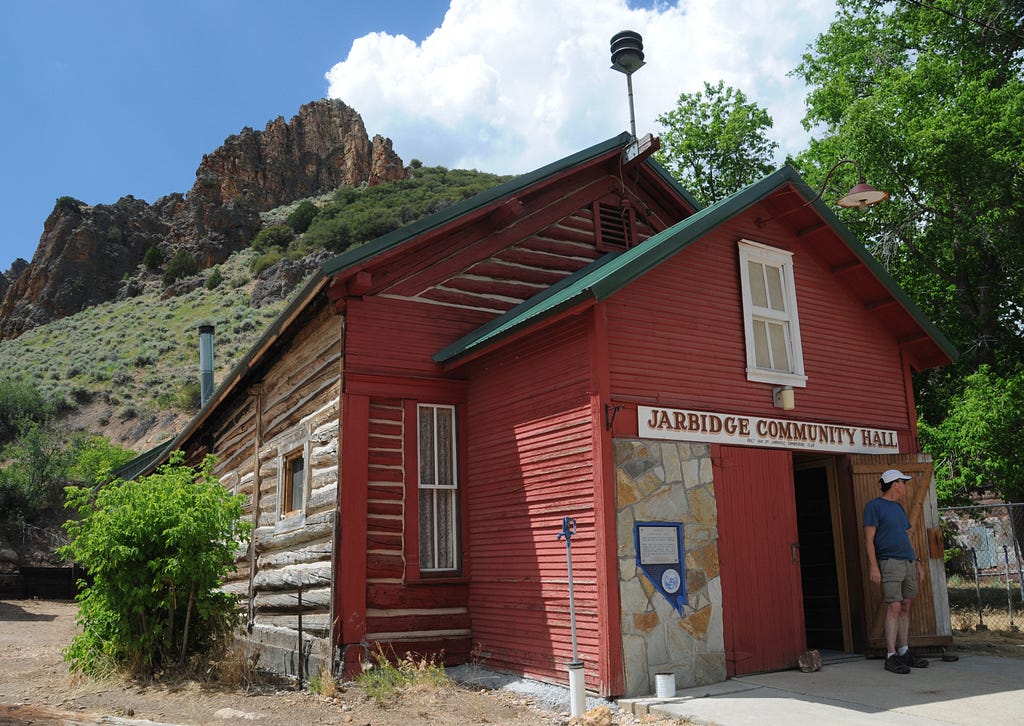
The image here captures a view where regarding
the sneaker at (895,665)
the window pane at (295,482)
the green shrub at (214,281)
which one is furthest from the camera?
the green shrub at (214,281)

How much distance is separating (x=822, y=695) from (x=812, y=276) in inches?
216

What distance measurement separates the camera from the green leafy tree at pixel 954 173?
1853 centimetres

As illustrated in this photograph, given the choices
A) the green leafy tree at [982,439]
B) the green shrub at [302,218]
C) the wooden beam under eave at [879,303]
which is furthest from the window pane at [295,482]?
the green shrub at [302,218]

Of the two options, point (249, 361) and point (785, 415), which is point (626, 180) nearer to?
point (785, 415)

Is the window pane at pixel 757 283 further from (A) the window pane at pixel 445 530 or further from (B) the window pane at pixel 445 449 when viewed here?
(A) the window pane at pixel 445 530

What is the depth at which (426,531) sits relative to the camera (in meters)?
10.4

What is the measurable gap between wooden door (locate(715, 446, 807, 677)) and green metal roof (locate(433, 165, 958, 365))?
92.1 inches

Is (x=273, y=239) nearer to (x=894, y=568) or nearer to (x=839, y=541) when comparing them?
(x=839, y=541)

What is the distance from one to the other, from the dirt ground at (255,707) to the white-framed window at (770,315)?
4.66m

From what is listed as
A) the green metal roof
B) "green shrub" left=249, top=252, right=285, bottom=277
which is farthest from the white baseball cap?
"green shrub" left=249, top=252, right=285, bottom=277

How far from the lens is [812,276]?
11.3 metres

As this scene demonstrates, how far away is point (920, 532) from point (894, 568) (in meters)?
1.46

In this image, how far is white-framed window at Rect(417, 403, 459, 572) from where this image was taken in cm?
1039

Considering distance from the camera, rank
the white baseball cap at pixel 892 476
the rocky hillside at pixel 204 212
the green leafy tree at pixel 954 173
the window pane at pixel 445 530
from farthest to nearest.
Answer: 1. the rocky hillside at pixel 204 212
2. the green leafy tree at pixel 954 173
3. the window pane at pixel 445 530
4. the white baseball cap at pixel 892 476
